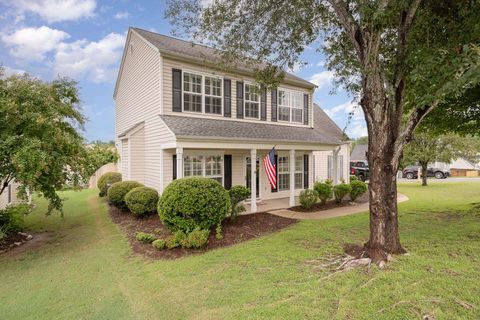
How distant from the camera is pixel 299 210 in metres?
11.7

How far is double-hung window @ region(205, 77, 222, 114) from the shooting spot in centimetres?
1182

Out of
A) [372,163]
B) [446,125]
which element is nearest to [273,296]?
[372,163]

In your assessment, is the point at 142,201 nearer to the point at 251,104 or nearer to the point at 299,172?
the point at 251,104

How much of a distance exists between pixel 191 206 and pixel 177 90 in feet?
18.3

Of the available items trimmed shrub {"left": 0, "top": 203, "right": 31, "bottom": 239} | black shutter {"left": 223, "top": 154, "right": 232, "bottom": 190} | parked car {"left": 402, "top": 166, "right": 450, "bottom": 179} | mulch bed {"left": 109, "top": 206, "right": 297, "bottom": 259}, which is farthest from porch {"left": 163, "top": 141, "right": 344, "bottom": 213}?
parked car {"left": 402, "top": 166, "right": 450, "bottom": 179}

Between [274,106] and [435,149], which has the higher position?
[274,106]

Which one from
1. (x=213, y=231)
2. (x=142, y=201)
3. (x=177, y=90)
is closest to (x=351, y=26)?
(x=213, y=231)

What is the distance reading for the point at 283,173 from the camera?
48.2 feet

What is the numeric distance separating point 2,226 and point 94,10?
10017mm

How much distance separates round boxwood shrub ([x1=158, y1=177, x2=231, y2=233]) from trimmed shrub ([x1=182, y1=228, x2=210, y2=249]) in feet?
1.24

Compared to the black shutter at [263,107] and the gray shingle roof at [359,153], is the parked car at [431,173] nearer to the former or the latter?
the gray shingle roof at [359,153]

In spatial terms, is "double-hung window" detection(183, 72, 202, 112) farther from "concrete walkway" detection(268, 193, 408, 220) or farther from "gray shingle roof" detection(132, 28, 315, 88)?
"concrete walkway" detection(268, 193, 408, 220)

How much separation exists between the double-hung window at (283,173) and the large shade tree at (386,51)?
7.08 m

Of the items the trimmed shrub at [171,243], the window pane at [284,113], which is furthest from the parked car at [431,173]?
the trimmed shrub at [171,243]
